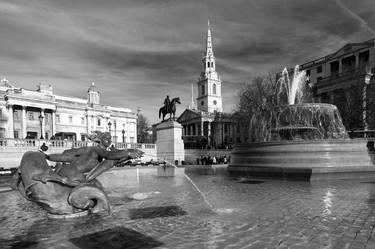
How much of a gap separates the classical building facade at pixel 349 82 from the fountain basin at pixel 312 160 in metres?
29.4

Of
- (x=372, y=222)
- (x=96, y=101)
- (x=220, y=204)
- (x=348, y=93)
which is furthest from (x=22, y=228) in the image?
(x=96, y=101)

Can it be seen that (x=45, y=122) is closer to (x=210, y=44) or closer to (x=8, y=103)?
(x=8, y=103)

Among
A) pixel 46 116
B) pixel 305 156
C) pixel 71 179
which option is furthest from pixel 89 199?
pixel 46 116

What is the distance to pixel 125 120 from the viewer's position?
296 ft

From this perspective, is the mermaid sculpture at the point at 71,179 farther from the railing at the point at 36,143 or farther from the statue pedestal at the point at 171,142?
the railing at the point at 36,143

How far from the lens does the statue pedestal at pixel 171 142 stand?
106 feet

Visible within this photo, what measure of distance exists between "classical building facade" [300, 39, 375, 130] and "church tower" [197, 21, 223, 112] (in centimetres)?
6028

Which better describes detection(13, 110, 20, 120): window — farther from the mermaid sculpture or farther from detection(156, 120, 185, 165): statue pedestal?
the mermaid sculpture

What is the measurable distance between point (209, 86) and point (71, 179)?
425 feet

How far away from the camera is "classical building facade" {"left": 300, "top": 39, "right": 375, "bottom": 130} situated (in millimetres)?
41822

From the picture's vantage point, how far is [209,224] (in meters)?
6.00

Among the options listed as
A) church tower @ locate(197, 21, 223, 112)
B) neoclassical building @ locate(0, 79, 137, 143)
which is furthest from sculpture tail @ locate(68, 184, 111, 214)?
church tower @ locate(197, 21, 223, 112)

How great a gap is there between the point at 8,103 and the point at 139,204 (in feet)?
224

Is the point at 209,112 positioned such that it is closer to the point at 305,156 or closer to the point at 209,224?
the point at 305,156
